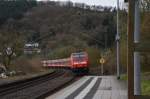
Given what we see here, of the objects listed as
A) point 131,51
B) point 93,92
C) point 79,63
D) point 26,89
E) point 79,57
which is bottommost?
point 79,63

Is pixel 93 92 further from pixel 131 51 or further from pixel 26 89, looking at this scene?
pixel 131 51

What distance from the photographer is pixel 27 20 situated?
158 metres

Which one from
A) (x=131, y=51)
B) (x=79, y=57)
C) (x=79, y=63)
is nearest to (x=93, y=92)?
(x=131, y=51)

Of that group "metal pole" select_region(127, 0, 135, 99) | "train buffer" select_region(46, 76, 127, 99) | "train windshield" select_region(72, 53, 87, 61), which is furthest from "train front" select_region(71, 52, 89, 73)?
"metal pole" select_region(127, 0, 135, 99)

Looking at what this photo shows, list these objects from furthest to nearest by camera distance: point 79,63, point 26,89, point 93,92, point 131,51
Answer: point 79,63
point 26,89
point 93,92
point 131,51

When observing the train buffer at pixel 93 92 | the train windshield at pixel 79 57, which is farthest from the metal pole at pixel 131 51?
the train windshield at pixel 79 57

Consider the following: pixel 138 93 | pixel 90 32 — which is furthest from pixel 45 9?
pixel 138 93

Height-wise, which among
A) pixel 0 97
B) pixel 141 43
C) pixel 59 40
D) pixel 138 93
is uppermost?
pixel 141 43

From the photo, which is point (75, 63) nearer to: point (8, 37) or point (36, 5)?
point (8, 37)

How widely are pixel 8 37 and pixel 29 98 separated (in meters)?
55.9

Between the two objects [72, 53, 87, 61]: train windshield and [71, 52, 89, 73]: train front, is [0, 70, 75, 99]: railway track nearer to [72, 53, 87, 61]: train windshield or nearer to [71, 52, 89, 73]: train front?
[71, 52, 89, 73]: train front

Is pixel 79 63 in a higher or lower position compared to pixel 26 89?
lower

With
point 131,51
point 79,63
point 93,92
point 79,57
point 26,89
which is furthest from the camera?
point 79,57

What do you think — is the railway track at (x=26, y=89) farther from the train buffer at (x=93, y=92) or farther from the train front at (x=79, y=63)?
the train front at (x=79, y=63)
